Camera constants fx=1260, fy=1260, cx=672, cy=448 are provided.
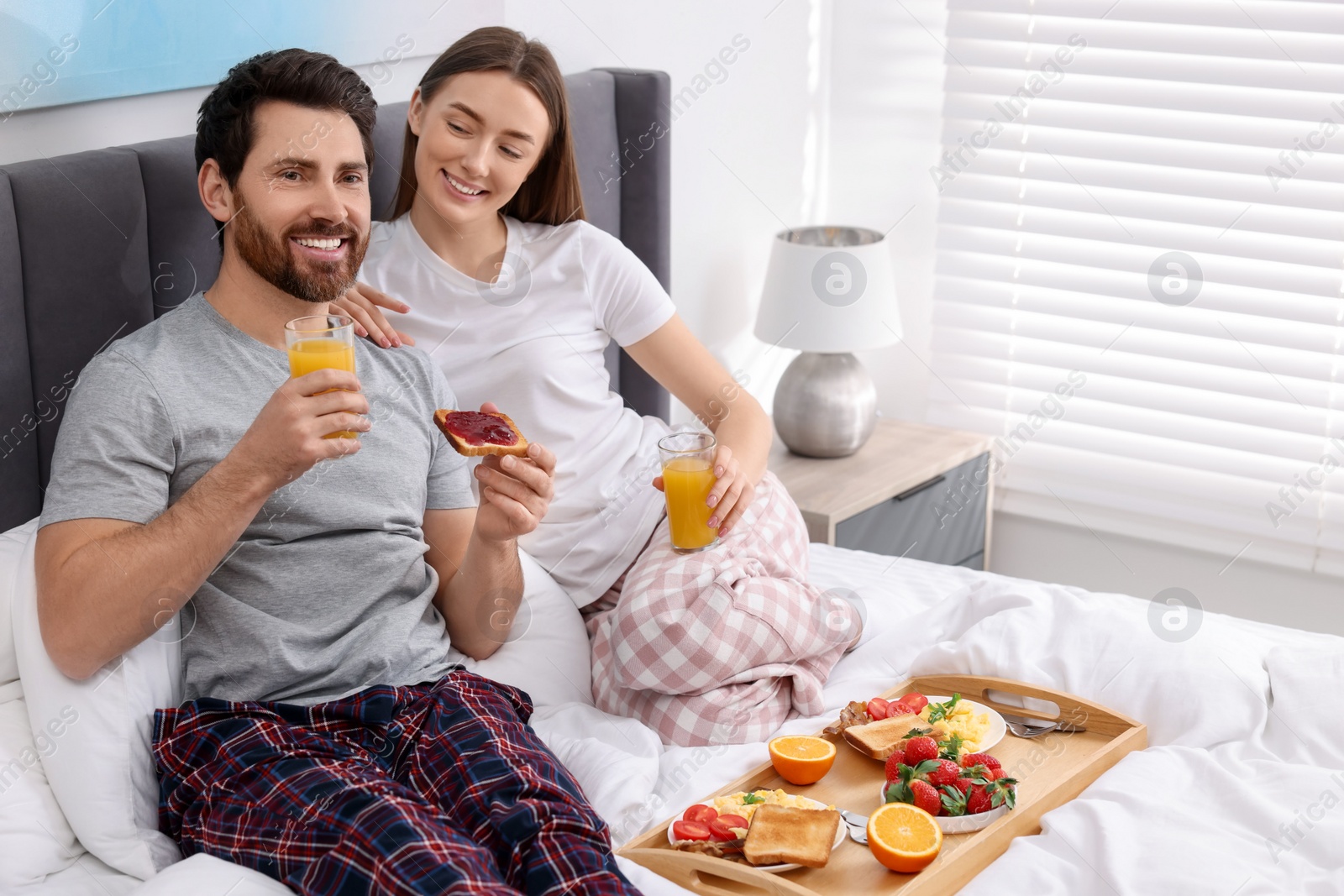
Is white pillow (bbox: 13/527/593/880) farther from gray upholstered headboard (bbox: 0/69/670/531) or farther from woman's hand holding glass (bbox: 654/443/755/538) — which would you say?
woman's hand holding glass (bbox: 654/443/755/538)

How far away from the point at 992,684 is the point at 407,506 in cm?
97

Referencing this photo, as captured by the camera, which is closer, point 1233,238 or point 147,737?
point 147,737

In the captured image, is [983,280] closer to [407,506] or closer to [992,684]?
[992,684]

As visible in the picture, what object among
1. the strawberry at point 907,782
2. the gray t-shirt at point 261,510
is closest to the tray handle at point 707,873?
the strawberry at point 907,782

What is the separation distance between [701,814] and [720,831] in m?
0.04

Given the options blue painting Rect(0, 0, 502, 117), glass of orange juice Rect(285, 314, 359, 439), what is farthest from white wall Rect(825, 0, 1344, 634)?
glass of orange juice Rect(285, 314, 359, 439)

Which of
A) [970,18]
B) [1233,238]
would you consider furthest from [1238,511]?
[970,18]

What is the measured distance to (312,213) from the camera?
179 cm

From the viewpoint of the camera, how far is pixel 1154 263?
3.41 m

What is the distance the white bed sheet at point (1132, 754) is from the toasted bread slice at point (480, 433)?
1.54 ft

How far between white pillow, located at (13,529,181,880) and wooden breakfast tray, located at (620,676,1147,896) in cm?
62

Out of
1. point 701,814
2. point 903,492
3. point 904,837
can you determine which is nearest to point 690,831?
point 701,814

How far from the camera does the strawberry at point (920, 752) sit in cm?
175

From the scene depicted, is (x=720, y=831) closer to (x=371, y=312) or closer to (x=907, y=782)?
(x=907, y=782)
